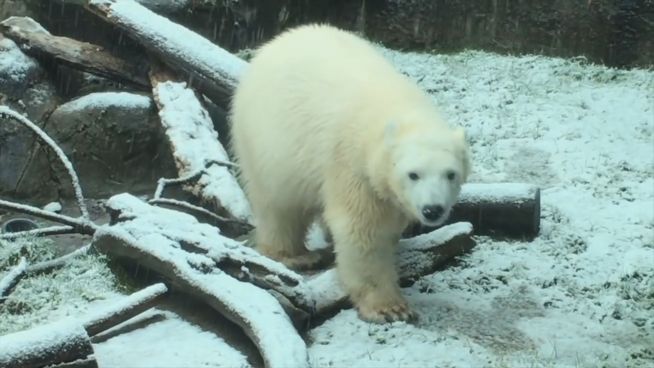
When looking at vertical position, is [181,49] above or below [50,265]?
above

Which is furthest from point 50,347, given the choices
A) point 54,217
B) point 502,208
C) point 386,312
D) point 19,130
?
point 19,130

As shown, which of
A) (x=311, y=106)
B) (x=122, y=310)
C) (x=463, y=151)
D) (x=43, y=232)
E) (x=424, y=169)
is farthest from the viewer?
(x=43, y=232)

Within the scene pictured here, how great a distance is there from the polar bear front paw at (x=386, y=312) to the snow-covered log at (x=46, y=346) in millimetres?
1756

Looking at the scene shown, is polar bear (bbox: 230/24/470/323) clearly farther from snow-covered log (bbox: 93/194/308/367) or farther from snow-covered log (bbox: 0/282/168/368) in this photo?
snow-covered log (bbox: 0/282/168/368)

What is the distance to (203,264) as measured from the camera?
541 centimetres

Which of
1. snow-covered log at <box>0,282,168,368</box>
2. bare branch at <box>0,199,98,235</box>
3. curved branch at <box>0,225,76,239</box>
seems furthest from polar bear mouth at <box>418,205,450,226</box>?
curved branch at <box>0,225,76,239</box>

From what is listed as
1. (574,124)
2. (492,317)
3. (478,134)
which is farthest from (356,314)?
(574,124)

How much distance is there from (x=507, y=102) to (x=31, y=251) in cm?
536

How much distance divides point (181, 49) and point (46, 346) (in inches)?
190

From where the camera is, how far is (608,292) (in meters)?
6.07

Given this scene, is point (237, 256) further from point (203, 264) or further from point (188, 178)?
point (188, 178)

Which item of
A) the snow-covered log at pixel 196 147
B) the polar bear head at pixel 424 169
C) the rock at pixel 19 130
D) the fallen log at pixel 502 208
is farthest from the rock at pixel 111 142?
the polar bear head at pixel 424 169

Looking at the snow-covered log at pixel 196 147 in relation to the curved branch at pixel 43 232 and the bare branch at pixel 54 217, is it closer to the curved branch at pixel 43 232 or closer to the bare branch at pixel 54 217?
the bare branch at pixel 54 217

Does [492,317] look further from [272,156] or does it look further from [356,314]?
[272,156]
